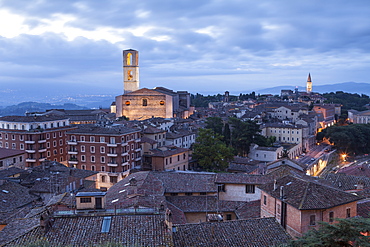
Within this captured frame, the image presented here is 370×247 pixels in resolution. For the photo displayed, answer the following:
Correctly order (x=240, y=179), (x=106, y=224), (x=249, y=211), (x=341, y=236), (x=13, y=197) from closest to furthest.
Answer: (x=341, y=236), (x=106, y=224), (x=249, y=211), (x=13, y=197), (x=240, y=179)

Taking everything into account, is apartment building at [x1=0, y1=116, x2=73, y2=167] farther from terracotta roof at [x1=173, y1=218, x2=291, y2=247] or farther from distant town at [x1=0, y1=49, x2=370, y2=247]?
terracotta roof at [x1=173, y1=218, x2=291, y2=247]

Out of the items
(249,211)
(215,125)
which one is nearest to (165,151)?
(215,125)

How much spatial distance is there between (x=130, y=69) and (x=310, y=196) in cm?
8106

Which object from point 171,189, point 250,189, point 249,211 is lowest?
point 249,211

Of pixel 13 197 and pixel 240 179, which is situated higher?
pixel 240 179

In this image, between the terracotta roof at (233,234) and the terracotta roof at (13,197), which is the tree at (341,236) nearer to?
the terracotta roof at (233,234)

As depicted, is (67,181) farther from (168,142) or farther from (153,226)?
(168,142)

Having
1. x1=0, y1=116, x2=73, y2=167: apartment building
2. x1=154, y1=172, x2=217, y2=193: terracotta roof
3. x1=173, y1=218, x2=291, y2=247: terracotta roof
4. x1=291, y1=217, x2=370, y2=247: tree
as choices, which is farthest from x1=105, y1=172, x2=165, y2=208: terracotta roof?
x1=0, y1=116, x2=73, y2=167: apartment building

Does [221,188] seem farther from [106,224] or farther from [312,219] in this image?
[106,224]

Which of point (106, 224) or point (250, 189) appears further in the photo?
point (250, 189)

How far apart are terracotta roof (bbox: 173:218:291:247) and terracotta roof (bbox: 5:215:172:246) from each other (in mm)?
1757

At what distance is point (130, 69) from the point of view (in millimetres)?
94250

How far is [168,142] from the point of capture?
1849 inches

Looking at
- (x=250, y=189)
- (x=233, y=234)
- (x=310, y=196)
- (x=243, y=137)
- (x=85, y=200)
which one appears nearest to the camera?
(x=233, y=234)
